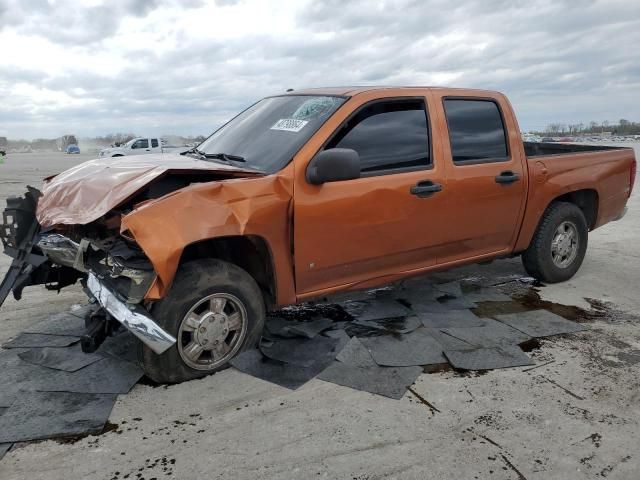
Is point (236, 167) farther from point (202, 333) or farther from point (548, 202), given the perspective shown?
point (548, 202)

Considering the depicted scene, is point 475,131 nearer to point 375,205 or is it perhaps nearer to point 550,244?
point 375,205

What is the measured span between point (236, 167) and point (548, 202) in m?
3.15

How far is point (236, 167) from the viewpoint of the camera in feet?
12.1

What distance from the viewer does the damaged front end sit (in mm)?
2941

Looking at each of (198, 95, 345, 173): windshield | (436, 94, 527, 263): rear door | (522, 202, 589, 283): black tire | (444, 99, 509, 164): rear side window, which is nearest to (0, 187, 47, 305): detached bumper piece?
(198, 95, 345, 173): windshield

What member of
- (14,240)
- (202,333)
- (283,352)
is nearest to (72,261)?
(14,240)

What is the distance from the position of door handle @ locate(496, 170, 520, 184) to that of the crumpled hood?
7.46 feet

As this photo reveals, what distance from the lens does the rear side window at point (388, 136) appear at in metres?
3.78

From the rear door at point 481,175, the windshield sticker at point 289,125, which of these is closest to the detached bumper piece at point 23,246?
the windshield sticker at point 289,125

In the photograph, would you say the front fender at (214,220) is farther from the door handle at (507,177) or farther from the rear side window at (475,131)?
the door handle at (507,177)

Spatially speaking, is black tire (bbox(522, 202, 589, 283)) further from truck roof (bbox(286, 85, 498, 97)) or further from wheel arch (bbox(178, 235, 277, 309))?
wheel arch (bbox(178, 235, 277, 309))

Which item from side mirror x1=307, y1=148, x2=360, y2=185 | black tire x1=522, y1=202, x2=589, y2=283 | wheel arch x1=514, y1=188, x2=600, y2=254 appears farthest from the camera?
black tire x1=522, y1=202, x2=589, y2=283

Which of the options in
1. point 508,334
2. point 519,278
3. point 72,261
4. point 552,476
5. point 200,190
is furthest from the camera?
point 519,278

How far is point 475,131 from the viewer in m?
4.52
